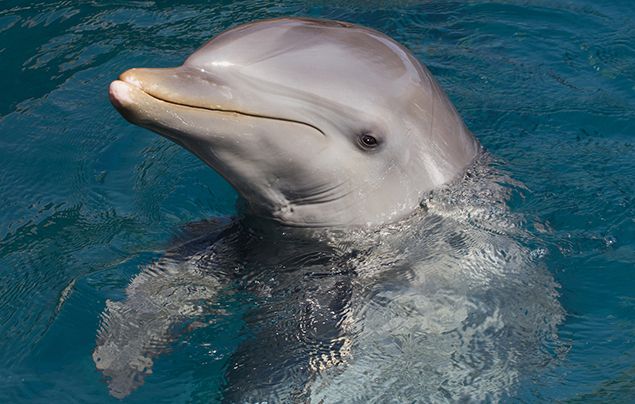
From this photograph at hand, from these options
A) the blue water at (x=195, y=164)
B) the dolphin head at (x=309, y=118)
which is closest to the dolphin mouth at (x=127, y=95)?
the dolphin head at (x=309, y=118)

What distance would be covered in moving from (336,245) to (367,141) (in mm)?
677

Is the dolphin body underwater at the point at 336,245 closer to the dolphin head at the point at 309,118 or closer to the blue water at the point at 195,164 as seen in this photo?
the dolphin head at the point at 309,118

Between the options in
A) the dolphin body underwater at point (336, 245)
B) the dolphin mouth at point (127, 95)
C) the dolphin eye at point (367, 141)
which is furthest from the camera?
the dolphin eye at point (367, 141)

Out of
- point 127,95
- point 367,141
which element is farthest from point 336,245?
point 127,95

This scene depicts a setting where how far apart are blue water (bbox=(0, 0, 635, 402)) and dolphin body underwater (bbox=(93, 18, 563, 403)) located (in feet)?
0.73

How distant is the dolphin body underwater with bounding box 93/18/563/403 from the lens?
524 centimetres

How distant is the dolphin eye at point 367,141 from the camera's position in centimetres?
549

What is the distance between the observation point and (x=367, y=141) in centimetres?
552

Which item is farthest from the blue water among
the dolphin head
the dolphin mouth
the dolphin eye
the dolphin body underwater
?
the dolphin mouth

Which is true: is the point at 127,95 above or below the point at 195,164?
above

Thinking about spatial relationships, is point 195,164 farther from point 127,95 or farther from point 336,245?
point 127,95

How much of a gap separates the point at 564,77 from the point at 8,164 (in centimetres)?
504

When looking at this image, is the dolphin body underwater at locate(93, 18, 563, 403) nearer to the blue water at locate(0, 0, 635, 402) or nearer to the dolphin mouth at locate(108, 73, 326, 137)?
the dolphin mouth at locate(108, 73, 326, 137)

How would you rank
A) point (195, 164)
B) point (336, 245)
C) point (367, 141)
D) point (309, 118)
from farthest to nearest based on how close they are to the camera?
point (195, 164)
point (336, 245)
point (367, 141)
point (309, 118)
